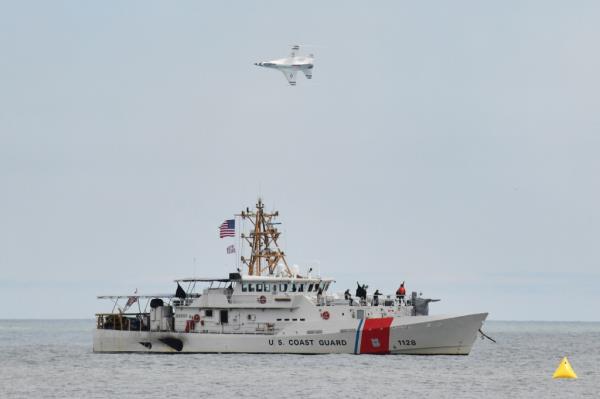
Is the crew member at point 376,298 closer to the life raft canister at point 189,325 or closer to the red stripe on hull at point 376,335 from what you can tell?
the red stripe on hull at point 376,335

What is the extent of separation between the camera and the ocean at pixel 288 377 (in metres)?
43.9

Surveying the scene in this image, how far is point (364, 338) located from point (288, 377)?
8.59 metres

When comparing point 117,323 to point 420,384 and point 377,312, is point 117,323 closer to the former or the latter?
point 377,312

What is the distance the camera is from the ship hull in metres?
56.2

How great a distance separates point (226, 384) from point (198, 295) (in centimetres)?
1380

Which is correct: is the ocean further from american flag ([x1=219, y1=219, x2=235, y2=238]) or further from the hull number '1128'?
american flag ([x1=219, y1=219, x2=235, y2=238])

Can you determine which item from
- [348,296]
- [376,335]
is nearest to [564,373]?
[376,335]

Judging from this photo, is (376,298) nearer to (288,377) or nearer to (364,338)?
(364,338)

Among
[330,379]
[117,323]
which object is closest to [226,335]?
[117,323]

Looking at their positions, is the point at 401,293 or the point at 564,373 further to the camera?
the point at 401,293

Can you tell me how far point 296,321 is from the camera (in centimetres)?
5722

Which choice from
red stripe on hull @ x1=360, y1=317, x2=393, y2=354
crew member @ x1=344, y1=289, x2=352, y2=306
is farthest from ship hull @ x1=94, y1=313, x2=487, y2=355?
crew member @ x1=344, y1=289, x2=352, y2=306

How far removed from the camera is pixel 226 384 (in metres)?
46.3

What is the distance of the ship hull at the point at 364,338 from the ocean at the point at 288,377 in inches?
20.3
